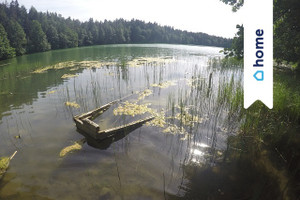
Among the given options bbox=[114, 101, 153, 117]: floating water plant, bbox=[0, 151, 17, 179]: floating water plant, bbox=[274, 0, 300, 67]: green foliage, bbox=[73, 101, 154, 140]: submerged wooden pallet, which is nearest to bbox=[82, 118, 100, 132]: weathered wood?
bbox=[73, 101, 154, 140]: submerged wooden pallet

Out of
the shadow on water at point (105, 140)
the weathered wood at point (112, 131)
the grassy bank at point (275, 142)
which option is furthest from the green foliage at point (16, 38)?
the grassy bank at point (275, 142)

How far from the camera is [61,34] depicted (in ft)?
189

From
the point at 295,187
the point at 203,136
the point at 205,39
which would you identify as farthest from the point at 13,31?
the point at 205,39

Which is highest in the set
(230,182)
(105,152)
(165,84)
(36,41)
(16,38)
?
(36,41)

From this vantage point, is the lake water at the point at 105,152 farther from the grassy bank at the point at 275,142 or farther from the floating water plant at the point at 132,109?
the grassy bank at the point at 275,142

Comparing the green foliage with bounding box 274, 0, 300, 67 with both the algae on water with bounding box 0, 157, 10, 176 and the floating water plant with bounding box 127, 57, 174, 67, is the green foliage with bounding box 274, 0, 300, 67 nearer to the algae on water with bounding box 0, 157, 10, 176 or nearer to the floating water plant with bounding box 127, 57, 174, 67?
the algae on water with bounding box 0, 157, 10, 176

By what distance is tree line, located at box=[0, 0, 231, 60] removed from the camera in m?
41.9

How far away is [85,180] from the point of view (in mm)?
4402

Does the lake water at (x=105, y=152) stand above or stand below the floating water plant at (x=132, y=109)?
below

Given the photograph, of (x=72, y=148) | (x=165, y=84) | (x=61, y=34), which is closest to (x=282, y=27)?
(x=165, y=84)

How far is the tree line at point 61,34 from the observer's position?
41875mm

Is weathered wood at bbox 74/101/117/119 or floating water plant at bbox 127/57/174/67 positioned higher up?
floating water plant at bbox 127/57/174/67

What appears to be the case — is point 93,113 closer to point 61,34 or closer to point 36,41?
point 36,41

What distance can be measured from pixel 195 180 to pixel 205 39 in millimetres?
105822
